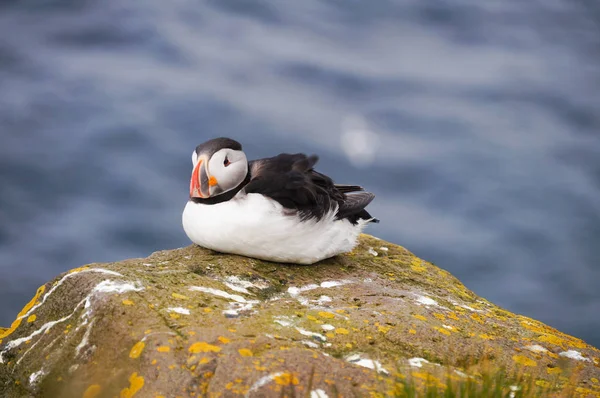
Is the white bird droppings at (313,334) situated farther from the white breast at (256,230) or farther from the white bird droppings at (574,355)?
the white bird droppings at (574,355)

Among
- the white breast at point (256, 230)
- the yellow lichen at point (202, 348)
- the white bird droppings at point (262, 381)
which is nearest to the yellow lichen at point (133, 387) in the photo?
the yellow lichen at point (202, 348)

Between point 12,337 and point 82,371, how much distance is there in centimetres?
128

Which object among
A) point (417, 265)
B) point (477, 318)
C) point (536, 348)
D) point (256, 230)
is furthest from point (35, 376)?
point (417, 265)

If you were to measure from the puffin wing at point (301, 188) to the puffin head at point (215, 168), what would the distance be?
227 millimetres

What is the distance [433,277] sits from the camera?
8.21 metres

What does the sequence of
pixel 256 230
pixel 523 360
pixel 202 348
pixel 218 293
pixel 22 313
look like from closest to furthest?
pixel 202 348, pixel 523 360, pixel 218 293, pixel 22 313, pixel 256 230

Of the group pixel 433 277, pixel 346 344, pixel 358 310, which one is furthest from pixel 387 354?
pixel 433 277

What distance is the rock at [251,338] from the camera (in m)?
4.41

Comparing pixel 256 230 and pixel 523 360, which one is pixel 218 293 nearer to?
pixel 256 230

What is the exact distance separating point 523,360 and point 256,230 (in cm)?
281

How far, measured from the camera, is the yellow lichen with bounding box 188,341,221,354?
4539 mm

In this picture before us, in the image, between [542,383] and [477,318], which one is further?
[477,318]

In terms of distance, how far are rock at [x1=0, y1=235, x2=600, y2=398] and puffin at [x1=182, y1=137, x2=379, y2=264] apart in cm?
24

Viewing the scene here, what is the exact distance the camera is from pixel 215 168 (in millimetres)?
7285
